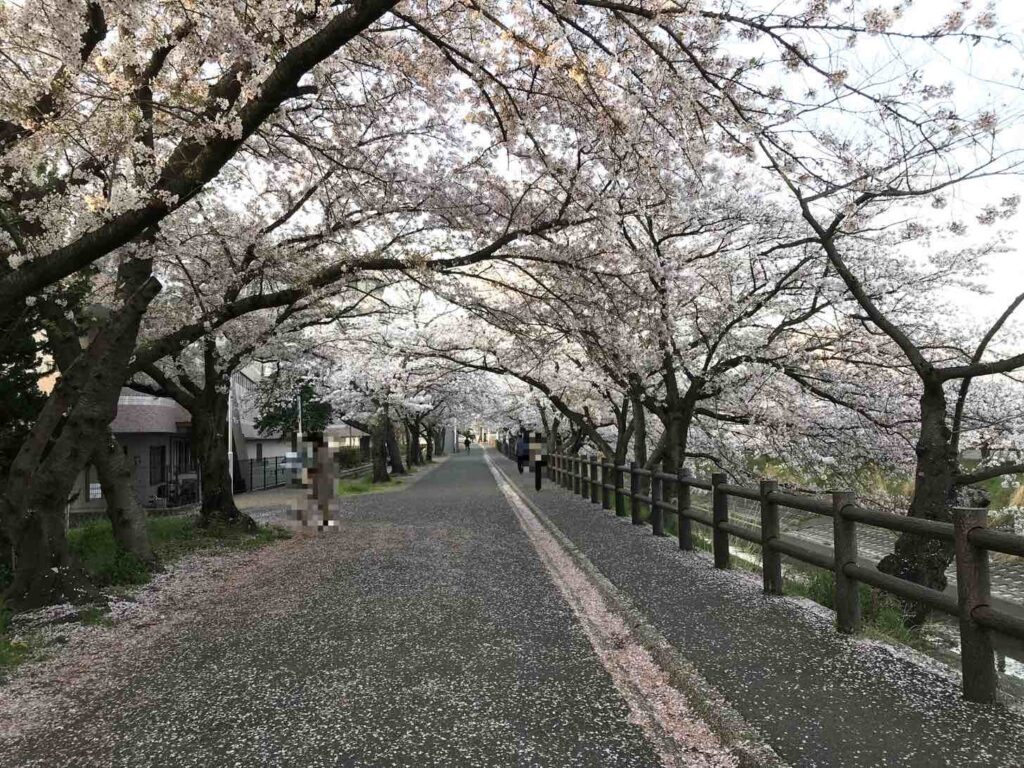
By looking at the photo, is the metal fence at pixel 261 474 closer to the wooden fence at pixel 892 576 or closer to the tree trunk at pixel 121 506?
the tree trunk at pixel 121 506

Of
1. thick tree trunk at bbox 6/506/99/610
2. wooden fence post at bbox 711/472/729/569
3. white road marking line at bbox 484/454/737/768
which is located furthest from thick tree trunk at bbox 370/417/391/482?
white road marking line at bbox 484/454/737/768

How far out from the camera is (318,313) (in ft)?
48.4

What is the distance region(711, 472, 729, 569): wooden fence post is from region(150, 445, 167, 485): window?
68.7 feet

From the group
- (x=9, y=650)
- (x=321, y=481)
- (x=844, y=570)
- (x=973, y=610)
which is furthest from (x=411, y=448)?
(x=973, y=610)

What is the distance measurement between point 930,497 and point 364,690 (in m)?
6.06

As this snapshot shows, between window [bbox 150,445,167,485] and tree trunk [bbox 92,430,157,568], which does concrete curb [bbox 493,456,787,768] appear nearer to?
tree trunk [bbox 92,430,157,568]

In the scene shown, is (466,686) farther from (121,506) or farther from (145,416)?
(145,416)

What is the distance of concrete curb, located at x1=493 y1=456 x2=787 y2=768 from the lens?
332 centimetres

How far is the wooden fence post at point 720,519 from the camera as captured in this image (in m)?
8.07

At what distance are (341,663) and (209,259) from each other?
878 cm

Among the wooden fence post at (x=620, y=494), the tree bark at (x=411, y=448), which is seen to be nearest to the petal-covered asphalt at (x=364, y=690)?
the wooden fence post at (x=620, y=494)

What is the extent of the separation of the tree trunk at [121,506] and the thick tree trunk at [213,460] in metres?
3.96

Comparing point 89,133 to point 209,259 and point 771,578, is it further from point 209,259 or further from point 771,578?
point 771,578

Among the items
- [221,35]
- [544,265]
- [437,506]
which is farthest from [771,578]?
[437,506]
